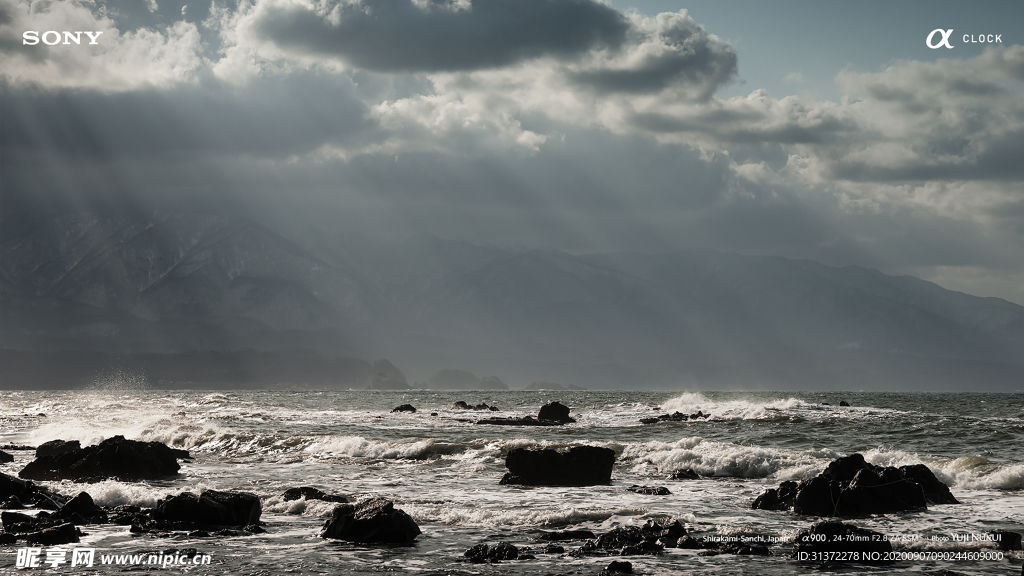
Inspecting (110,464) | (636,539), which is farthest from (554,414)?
(636,539)

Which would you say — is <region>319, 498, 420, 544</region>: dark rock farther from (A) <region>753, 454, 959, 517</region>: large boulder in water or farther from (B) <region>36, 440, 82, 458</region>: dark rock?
(B) <region>36, 440, 82, 458</region>: dark rock

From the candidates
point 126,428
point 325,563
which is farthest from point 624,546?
point 126,428

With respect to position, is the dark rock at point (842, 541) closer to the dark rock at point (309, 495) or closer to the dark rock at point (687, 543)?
the dark rock at point (687, 543)

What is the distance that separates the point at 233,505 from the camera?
18.0 m

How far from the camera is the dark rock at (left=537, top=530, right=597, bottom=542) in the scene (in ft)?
53.2

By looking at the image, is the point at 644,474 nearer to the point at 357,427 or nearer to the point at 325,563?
the point at 325,563

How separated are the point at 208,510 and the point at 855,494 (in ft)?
58.5

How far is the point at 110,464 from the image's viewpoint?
91.8ft

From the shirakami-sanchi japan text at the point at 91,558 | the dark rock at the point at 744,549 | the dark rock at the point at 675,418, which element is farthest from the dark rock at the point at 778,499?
the dark rock at the point at 675,418

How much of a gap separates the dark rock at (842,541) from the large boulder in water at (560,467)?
35.3 feet

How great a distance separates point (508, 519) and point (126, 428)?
4004 centimetres

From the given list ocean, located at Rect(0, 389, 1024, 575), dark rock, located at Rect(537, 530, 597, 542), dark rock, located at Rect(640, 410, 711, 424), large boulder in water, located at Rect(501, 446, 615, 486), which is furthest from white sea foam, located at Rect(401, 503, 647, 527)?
dark rock, located at Rect(640, 410, 711, 424)

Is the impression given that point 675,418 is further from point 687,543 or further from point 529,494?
point 687,543

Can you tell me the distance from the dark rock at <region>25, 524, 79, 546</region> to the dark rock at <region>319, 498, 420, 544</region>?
5.59 meters
